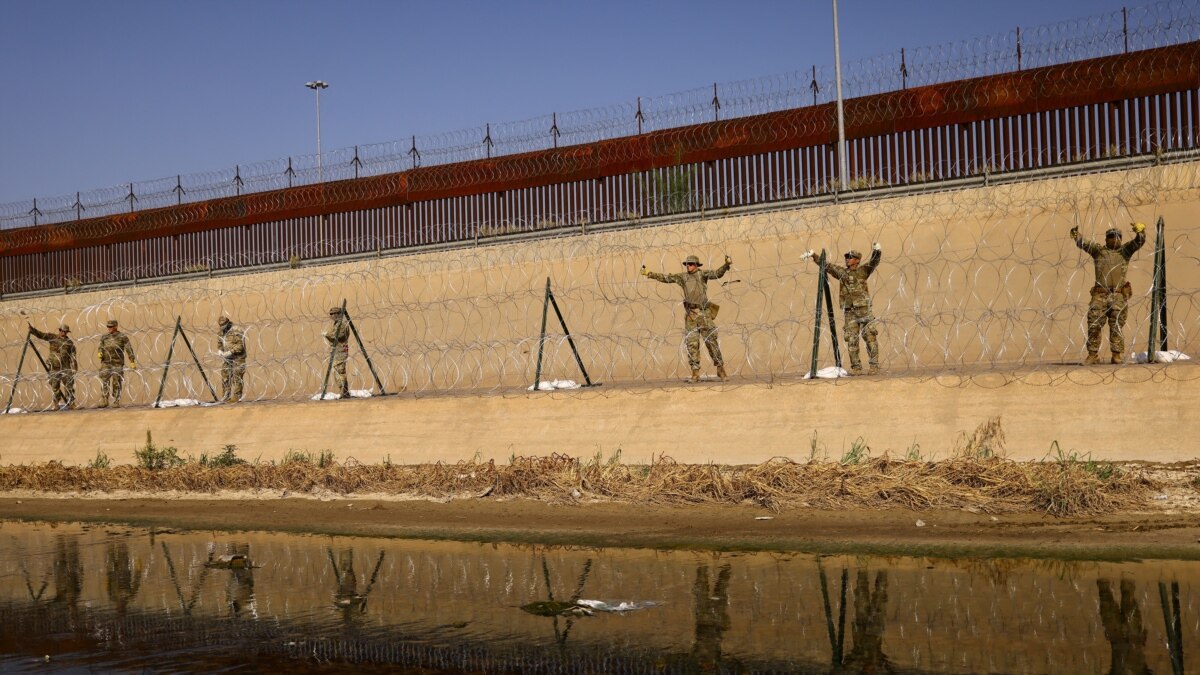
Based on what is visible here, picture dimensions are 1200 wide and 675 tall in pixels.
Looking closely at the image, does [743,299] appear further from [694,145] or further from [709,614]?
[709,614]

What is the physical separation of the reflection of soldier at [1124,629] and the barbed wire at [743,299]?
3227 mm

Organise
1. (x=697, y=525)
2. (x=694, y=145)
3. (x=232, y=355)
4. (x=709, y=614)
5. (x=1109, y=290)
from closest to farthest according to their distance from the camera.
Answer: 1. (x=709, y=614)
2. (x=697, y=525)
3. (x=1109, y=290)
4. (x=232, y=355)
5. (x=694, y=145)

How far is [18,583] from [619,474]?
4517mm

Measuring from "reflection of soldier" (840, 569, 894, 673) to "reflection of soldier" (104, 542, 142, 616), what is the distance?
411 cm

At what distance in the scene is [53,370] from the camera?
1831cm

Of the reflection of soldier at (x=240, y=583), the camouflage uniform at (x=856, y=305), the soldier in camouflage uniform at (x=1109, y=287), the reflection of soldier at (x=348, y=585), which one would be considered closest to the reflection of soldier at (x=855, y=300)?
the camouflage uniform at (x=856, y=305)

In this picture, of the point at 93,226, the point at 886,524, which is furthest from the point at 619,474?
the point at 93,226

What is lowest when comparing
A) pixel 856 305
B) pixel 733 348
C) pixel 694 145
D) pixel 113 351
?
pixel 733 348

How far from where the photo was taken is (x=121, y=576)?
8.27 meters

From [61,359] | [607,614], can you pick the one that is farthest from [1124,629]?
[61,359]

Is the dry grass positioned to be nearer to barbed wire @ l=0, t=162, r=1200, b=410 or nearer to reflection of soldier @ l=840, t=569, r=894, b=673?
barbed wire @ l=0, t=162, r=1200, b=410

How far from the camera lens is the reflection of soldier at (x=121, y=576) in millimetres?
7434

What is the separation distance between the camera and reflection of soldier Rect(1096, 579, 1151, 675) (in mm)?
4945

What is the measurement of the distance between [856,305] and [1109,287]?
2.31 metres
